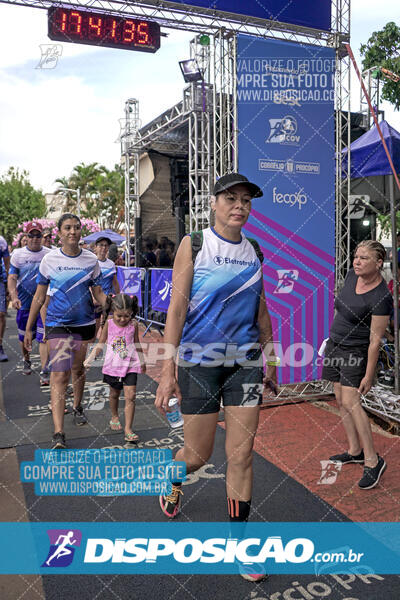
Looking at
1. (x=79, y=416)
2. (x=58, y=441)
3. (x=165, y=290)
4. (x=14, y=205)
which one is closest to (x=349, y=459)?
(x=58, y=441)

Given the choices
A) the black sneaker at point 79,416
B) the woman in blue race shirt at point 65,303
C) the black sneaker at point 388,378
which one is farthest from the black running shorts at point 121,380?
the black sneaker at point 388,378

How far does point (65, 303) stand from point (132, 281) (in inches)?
293

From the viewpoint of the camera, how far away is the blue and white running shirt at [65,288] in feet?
15.3

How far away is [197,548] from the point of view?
294 cm

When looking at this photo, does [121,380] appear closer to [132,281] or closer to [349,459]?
[349,459]

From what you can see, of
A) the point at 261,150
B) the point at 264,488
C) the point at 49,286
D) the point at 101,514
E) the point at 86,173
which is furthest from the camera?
Answer: the point at 86,173

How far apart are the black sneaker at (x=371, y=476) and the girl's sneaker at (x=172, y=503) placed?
4.56 ft

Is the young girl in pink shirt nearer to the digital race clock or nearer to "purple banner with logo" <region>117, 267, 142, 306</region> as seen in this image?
the digital race clock

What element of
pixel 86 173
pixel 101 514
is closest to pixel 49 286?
pixel 101 514

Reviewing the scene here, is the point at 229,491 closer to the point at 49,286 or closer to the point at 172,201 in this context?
the point at 49,286

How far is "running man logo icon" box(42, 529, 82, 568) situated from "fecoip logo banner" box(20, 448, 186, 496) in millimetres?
519

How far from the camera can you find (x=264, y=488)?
3.71 metres

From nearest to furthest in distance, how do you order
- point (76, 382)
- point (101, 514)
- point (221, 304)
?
point (221, 304)
point (101, 514)
point (76, 382)

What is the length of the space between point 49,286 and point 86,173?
46.0 m
